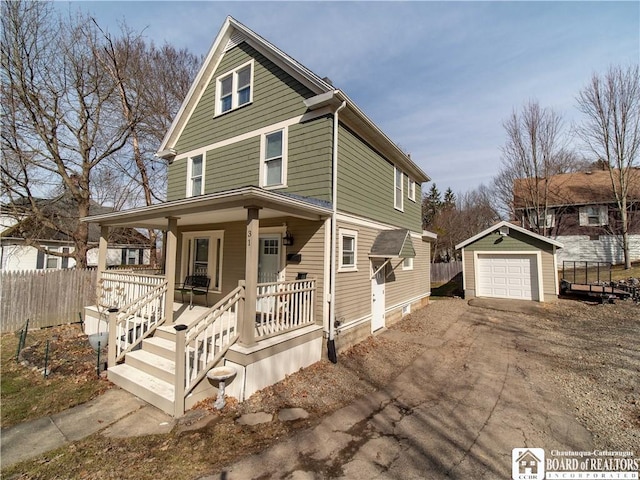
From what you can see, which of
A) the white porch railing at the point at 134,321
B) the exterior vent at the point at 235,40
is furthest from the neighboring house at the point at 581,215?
the white porch railing at the point at 134,321

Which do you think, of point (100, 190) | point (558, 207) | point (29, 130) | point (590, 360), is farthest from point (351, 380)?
point (558, 207)

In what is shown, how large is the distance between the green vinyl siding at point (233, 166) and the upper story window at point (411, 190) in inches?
263

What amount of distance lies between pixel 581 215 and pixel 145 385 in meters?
28.6

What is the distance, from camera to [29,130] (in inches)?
470

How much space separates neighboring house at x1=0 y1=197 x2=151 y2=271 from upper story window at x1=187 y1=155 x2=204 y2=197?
7.68m

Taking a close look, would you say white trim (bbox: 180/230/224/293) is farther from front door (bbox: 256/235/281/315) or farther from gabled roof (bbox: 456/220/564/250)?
gabled roof (bbox: 456/220/564/250)

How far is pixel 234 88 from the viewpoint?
363 inches

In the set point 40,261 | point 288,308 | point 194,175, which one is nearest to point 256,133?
point 194,175

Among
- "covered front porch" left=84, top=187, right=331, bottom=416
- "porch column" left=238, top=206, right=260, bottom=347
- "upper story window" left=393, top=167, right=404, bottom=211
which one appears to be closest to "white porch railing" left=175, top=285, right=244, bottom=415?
"covered front porch" left=84, top=187, right=331, bottom=416

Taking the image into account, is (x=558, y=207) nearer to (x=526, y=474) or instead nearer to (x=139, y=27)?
(x=526, y=474)

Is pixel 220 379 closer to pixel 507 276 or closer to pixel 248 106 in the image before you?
Result: pixel 248 106

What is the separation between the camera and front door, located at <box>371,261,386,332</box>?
880cm

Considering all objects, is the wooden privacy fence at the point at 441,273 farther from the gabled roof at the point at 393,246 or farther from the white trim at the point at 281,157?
the white trim at the point at 281,157

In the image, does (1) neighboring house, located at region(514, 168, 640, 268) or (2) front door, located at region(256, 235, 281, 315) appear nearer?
(2) front door, located at region(256, 235, 281, 315)
